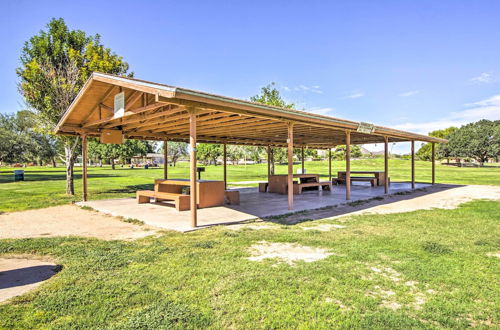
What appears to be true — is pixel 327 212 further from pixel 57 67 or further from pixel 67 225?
pixel 57 67

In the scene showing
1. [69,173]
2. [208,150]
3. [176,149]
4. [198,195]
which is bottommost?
[198,195]

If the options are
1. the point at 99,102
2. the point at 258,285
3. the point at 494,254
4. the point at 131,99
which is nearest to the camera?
the point at 258,285

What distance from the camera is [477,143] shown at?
51.2 metres

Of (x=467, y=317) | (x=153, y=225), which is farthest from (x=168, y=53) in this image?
(x=467, y=317)

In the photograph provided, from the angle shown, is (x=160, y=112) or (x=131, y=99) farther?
(x=131, y=99)

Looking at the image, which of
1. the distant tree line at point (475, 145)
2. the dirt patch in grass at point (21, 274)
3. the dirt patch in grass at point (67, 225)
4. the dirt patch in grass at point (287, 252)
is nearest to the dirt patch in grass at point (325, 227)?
the dirt patch in grass at point (287, 252)

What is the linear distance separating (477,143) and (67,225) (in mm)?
63913

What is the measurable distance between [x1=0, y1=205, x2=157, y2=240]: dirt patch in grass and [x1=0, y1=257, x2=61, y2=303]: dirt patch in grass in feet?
4.77

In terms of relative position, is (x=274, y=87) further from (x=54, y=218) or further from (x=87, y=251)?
(x=87, y=251)

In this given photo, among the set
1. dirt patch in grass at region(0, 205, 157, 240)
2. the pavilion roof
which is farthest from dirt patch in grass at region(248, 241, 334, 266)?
the pavilion roof

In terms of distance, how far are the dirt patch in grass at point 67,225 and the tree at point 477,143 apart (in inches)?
2478

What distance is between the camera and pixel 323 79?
99.8 ft

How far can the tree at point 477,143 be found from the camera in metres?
50.8

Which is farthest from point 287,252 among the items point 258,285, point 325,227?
point 325,227
